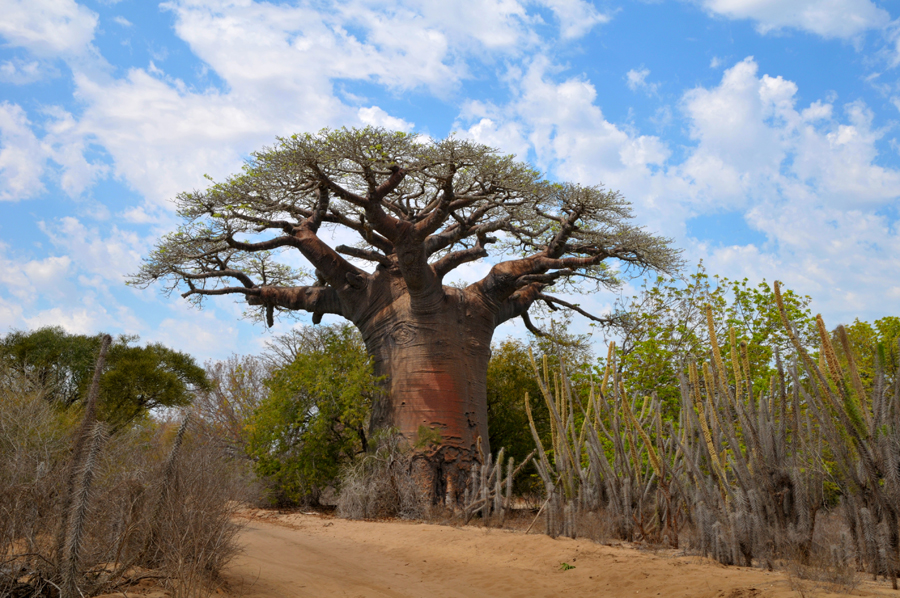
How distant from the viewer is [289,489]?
37.3ft

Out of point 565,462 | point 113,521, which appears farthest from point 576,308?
point 113,521

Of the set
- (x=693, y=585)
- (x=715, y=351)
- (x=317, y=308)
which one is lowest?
(x=693, y=585)

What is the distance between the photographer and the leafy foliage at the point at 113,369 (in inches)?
661

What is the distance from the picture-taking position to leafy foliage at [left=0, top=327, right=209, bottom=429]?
55.1ft

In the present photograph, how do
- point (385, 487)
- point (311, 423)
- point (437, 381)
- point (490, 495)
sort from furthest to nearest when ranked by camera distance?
point (311, 423) → point (437, 381) → point (385, 487) → point (490, 495)

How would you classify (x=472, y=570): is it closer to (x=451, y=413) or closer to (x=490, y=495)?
(x=490, y=495)

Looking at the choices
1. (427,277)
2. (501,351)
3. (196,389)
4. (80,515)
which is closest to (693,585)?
(80,515)

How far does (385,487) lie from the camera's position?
10055mm

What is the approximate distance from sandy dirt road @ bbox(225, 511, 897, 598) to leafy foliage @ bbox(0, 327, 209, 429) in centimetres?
1109

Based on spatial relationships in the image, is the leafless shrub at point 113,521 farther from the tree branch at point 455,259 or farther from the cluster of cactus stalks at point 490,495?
the tree branch at point 455,259

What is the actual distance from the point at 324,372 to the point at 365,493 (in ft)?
8.06

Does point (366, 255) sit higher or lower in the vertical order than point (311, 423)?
higher

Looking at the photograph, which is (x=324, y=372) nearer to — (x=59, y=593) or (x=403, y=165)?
(x=403, y=165)

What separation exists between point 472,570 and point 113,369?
48.1 feet
